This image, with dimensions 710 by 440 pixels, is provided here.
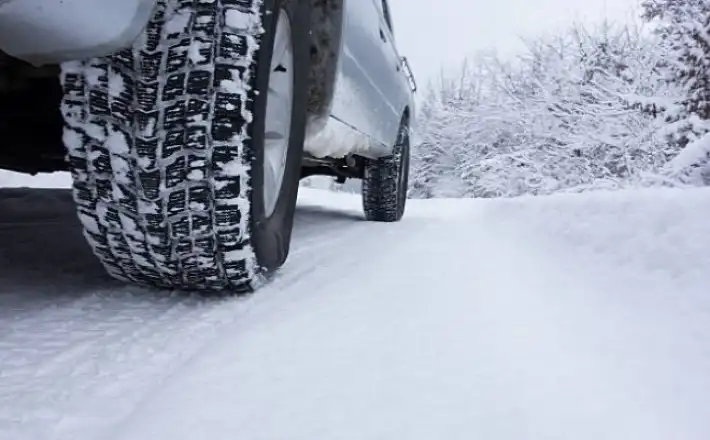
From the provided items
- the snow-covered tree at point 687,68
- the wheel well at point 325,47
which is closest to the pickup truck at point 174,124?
the wheel well at point 325,47

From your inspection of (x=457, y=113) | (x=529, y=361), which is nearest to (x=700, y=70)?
(x=529, y=361)

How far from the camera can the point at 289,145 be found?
139 centimetres

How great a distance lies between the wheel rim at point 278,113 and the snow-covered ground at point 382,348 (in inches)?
10.0

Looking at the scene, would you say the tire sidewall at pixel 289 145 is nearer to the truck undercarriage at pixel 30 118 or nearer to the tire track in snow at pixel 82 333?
the tire track in snow at pixel 82 333

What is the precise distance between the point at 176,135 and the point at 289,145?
39cm

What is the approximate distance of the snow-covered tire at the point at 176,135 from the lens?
1.00 metres

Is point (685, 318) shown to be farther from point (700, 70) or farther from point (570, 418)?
point (700, 70)

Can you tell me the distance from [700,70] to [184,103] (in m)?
8.85

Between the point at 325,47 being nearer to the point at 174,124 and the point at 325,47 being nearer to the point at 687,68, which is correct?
the point at 174,124

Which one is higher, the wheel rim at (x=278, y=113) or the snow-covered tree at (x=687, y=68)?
the snow-covered tree at (x=687, y=68)

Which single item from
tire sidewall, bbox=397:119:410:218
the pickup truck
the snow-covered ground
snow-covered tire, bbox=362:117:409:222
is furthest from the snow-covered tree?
the pickup truck

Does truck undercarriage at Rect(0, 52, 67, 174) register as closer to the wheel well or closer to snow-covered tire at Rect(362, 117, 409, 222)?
the wheel well

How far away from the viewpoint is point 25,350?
0.93 m

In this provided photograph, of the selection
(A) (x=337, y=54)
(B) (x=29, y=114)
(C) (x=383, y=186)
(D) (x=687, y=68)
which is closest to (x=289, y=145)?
(A) (x=337, y=54)
